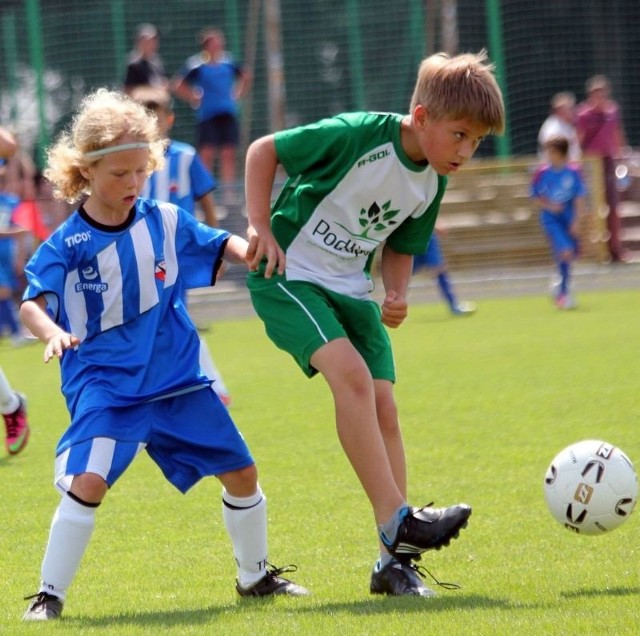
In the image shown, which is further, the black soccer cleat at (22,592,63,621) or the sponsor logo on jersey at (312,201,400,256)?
the sponsor logo on jersey at (312,201,400,256)

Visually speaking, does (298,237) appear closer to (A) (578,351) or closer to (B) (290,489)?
(B) (290,489)

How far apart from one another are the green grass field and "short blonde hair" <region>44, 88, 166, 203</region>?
1.28m

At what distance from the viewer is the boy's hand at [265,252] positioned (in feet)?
14.0

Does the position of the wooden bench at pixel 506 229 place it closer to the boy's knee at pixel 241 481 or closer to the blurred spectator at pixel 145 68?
the blurred spectator at pixel 145 68

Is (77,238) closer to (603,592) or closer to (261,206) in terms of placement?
(261,206)

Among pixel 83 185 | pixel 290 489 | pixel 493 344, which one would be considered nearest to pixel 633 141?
pixel 493 344

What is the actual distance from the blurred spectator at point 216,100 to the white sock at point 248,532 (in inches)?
521

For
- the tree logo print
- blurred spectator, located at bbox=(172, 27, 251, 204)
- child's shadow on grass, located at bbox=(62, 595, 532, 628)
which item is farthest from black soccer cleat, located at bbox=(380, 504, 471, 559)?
blurred spectator, located at bbox=(172, 27, 251, 204)

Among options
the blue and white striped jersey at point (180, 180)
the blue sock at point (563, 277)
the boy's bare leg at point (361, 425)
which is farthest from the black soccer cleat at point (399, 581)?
the blue sock at point (563, 277)

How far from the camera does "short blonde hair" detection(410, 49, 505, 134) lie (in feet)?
13.9

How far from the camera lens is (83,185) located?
14.2ft

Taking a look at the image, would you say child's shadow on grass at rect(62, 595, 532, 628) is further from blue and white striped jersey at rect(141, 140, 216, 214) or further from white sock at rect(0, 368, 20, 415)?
blue and white striped jersey at rect(141, 140, 216, 214)

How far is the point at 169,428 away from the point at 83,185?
819 millimetres

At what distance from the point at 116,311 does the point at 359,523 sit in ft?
4.94
